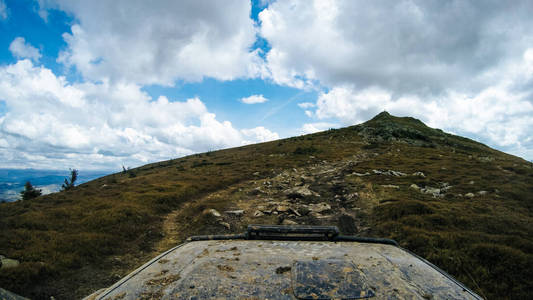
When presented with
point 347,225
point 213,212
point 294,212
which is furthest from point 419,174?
point 213,212

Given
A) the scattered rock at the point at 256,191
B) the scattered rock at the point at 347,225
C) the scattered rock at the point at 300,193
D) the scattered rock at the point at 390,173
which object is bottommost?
the scattered rock at the point at 347,225

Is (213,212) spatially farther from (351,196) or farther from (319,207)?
(351,196)

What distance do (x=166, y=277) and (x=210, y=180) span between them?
18.5 m

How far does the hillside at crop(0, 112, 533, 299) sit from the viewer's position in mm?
6152

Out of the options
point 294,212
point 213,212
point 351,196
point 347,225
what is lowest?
point 347,225

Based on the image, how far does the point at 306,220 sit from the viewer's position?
10.4m

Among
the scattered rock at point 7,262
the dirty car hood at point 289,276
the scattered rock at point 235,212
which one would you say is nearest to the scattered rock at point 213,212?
the scattered rock at point 235,212

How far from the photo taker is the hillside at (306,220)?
615 cm

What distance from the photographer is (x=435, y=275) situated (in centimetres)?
275

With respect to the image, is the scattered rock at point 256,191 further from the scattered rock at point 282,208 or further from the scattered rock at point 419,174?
the scattered rock at point 419,174

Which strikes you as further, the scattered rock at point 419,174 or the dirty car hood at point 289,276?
the scattered rock at point 419,174

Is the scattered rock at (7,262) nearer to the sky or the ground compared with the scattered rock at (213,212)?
nearer to the ground

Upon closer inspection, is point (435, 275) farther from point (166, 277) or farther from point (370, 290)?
point (166, 277)

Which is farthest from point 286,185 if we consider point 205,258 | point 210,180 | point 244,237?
point 205,258
